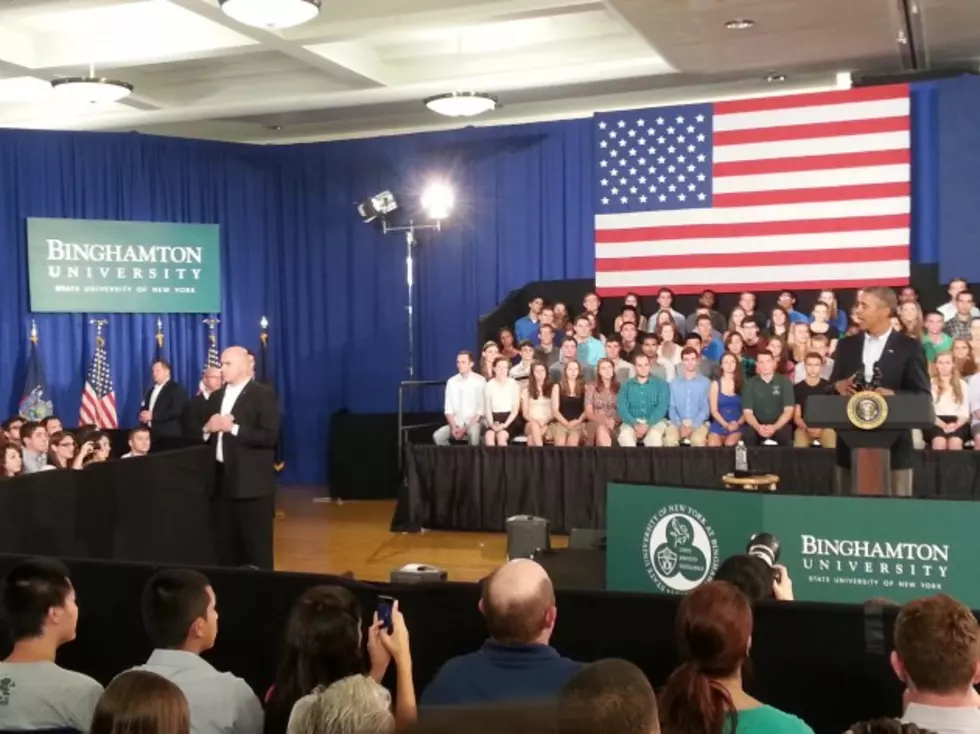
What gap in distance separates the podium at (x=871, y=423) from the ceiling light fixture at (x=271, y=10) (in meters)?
4.66

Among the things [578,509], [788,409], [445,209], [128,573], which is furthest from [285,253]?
[128,573]

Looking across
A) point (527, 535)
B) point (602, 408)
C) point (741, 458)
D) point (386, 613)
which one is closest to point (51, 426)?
point (527, 535)

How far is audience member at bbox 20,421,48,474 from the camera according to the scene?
316 inches

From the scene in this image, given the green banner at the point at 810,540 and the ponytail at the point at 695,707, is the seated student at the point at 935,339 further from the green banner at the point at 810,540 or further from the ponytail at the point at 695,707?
the ponytail at the point at 695,707

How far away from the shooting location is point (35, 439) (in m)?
8.01

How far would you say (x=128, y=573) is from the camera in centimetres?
399

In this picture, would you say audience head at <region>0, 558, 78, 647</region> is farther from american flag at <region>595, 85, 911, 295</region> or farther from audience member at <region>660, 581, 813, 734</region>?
american flag at <region>595, 85, 911, 295</region>

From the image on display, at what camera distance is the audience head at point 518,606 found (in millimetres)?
2701

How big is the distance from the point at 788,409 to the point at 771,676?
21.0 ft

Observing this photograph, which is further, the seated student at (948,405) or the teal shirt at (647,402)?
the teal shirt at (647,402)

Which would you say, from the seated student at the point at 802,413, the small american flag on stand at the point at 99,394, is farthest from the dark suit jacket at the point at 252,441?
the small american flag on stand at the point at 99,394

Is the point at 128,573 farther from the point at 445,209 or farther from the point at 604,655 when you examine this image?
the point at 445,209

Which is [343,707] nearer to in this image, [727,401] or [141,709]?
[141,709]

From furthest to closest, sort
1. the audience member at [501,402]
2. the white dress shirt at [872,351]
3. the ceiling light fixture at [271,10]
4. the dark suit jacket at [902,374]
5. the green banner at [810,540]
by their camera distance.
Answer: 1. the audience member at [501,402]
2. the ceiling light fixture at [271,10]
3. the white dress shirt at [872,351]
4. the dark suit jacket at [902,374]
5. the green banner at [810,540]
